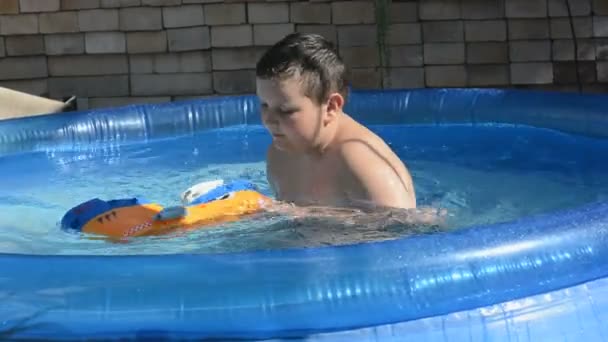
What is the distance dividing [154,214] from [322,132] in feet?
1.88

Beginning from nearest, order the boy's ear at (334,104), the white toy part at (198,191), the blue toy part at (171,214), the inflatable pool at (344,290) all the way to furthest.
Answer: the inflatable pool at (344,290)
the blue toy part at (171,214)
the boy's ear at (334,104)
the white toy part at (198,191)

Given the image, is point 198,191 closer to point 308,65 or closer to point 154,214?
point 154,214

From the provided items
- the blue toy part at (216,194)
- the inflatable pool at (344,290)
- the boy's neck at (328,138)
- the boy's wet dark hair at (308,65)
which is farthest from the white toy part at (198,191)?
the inflatable pool at (344,290)

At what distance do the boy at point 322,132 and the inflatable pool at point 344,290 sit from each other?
0.74 meters

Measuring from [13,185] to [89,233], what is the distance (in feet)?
4.27

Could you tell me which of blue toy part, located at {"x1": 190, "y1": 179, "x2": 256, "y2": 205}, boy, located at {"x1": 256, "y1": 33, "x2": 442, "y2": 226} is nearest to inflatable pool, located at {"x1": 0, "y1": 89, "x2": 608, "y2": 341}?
boy, located at {"x1": 256, "y1": 33, "x2": 442, "y2": 226}

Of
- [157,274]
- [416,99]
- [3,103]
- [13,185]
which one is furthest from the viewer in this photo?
[3,103]

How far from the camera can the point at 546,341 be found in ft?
7.13

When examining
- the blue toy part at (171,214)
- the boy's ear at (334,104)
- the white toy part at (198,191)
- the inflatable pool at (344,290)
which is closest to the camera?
the inflatable pool at (344,290)

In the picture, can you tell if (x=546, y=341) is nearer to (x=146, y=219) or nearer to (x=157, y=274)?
(x=157, y=274)

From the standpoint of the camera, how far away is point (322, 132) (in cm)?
303

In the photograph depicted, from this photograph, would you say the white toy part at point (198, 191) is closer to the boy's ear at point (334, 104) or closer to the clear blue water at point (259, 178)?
the clear blue water at point (259, 178)

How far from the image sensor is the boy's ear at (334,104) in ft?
9.79

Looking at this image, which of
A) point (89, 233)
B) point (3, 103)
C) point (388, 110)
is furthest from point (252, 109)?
point (89, 233)
